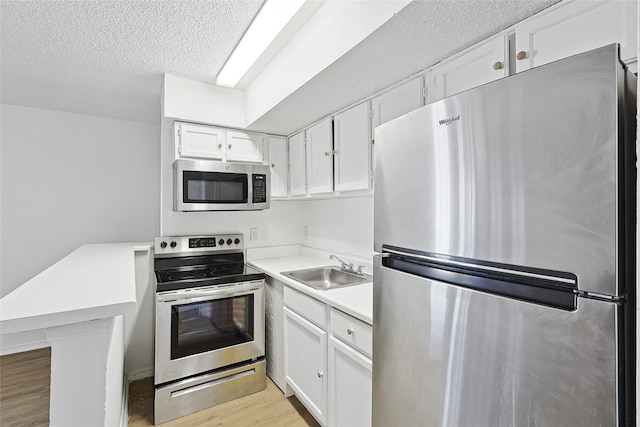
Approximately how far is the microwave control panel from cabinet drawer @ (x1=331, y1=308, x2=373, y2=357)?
1306 millimetres

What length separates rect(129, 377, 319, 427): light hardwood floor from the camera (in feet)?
6.63

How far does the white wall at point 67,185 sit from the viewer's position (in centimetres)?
296

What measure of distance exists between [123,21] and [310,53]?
101cm

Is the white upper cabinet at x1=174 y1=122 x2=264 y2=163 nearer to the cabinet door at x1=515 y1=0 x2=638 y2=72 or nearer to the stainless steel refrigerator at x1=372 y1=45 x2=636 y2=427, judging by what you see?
the stainless steel refrigerator at x1=372 y1=45 x2=636 y2=427

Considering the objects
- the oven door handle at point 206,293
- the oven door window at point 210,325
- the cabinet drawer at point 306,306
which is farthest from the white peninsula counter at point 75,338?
the oven door window at point 210,325

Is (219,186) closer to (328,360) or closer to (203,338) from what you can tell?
(203,338)

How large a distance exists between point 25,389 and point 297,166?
9.22ft

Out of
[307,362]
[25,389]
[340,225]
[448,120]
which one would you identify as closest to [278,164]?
[340,225]

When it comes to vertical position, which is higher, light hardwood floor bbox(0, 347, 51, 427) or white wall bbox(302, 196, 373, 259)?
white wall bbox(302, 196, 373, 259)

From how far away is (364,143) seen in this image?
1.92 meters

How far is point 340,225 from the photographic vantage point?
8.79ft

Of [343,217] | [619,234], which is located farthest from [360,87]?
[619,234]

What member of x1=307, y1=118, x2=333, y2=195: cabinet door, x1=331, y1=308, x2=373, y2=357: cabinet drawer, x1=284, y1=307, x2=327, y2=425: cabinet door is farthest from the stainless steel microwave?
x1=331, y1=308, x2=373, y2=357: cabinet drawer

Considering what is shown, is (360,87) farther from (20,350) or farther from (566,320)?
(20,350)
